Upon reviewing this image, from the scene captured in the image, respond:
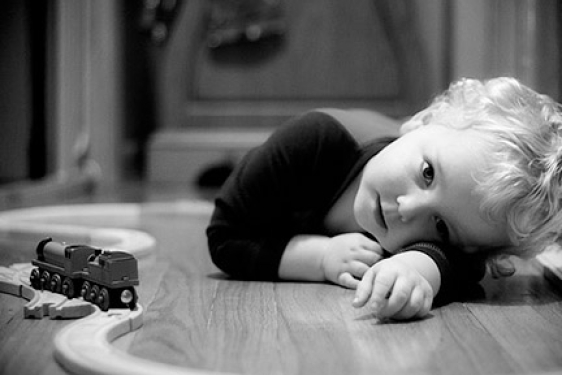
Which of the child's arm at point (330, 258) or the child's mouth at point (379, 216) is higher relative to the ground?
the child's mouth at point (379, 216)

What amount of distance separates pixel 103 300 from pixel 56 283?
0.12m

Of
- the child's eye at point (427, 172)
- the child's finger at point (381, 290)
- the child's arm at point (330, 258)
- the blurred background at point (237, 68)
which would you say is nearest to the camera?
the child's finger at point (381, 290)

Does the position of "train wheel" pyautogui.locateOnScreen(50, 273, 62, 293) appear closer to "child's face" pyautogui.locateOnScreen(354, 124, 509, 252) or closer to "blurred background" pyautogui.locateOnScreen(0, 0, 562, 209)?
"child's face" pyautogui.locateOnScreen(354, 124, 509, 252)

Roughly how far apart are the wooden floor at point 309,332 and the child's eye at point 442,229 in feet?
0.27

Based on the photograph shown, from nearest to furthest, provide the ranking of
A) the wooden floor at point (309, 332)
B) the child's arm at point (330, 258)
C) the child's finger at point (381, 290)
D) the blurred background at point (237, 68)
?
the wooden floor at point (309, 332), the child's finger at point (381, 290), the child's arm at point (330, 258), the blurred background at point (237, 68)

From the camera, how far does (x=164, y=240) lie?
5.15 feet

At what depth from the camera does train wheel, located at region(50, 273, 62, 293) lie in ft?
3.17

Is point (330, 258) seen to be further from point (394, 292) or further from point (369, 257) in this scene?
point (394, 292)

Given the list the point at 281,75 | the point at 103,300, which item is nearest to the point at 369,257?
the point at 103,300

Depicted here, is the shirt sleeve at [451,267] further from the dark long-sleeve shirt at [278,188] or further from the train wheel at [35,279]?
the train wheel at [35,279]

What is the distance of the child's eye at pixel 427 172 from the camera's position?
0.97 m

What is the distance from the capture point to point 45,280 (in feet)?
3.28

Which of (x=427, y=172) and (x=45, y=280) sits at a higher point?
(x=427, y=172)

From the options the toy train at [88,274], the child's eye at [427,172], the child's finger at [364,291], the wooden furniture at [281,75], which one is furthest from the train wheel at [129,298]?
the wooden furniture at [281,75]
